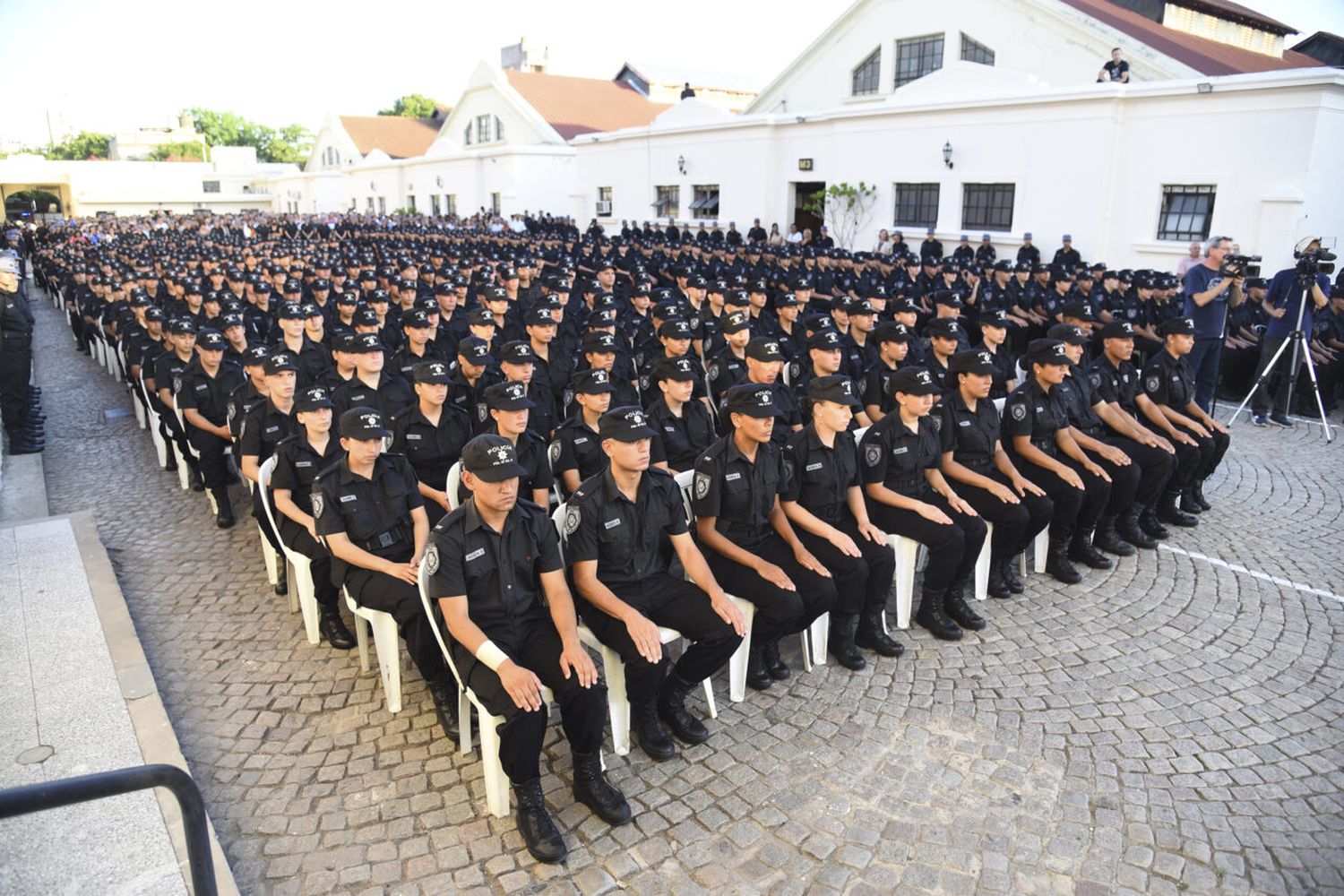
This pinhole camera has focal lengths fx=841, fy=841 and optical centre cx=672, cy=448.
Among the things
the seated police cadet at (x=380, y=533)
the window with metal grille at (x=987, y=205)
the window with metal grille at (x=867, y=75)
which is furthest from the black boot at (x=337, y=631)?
the window with metal grille at (x=867, y=75)

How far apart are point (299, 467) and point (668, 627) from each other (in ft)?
8.00

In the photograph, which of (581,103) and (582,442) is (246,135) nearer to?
(581,103)

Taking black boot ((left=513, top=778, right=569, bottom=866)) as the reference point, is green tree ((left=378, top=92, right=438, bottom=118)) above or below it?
above

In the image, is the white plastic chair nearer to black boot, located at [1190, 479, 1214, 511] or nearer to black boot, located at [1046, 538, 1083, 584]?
black boot, located at [1046, 538, 1083, 584]

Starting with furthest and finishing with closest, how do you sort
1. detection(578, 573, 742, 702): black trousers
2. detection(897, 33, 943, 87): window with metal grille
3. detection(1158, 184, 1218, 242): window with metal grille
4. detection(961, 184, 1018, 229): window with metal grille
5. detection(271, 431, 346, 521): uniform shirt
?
detection(897, 33, 943, 87): window with metal grille
detection(961, 184, 1018, 229): window with metal grille
detection(1158, 184, 1218, 242): window with metal grille
detection(271, 431, 346, 521): uniform shirt
detection(578, 573, 742, 702): black trousers

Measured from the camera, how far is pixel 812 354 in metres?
6.05

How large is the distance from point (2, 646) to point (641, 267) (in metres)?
12.4

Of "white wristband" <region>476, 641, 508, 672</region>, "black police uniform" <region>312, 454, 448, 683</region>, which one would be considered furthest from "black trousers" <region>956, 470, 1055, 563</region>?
"black police uniform" <region>312, 454, 448, 683</region>

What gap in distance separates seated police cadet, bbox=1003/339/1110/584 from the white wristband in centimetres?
409

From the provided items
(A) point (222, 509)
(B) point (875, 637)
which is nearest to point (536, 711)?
(B) point (875, 637)

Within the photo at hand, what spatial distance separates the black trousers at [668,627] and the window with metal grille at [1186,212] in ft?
46.4

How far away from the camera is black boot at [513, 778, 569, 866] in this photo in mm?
3338

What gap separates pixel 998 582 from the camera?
573 cm

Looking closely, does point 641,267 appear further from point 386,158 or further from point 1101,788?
point 386,158
